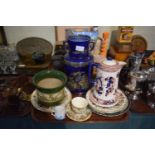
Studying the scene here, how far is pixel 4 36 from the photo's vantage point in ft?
3.67

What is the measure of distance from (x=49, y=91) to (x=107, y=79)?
24cm

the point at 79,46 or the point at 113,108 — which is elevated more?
the point at 79,46

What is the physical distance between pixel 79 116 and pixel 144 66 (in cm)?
53

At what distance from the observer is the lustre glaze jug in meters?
0.68

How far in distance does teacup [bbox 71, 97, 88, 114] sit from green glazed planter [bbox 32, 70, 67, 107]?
0.06m

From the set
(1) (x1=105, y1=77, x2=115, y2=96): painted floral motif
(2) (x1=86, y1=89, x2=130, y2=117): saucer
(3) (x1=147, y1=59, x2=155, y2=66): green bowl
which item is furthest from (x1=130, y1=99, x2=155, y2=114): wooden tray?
(3) (x1=147, y1=59, x2=155, y2=66): green bowl

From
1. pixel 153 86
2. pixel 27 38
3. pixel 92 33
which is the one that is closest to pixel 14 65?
pixel 27 38

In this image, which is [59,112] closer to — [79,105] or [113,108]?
[79,105]

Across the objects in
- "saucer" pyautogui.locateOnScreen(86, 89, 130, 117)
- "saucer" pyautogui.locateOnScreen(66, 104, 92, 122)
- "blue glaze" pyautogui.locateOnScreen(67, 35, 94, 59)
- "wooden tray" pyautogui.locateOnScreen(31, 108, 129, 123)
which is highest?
"blue glaze" pyautogui.locateOnScreen(67, 35, 94, 59)

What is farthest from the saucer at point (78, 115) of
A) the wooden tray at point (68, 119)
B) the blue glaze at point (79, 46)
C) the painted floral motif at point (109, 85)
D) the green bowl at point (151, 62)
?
the green bowl at point (151, 62)

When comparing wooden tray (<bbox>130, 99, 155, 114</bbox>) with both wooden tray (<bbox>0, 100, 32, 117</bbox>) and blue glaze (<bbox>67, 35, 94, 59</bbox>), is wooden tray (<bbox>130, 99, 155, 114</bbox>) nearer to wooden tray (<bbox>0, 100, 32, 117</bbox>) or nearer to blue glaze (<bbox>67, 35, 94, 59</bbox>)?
blue glaze (<bbox>67, 35, 94, 59</bbox>)

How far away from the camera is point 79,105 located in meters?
0.75

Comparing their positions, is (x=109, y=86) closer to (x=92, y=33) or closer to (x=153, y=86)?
(x=153, y=86)

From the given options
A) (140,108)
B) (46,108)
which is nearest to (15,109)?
(46,108)
